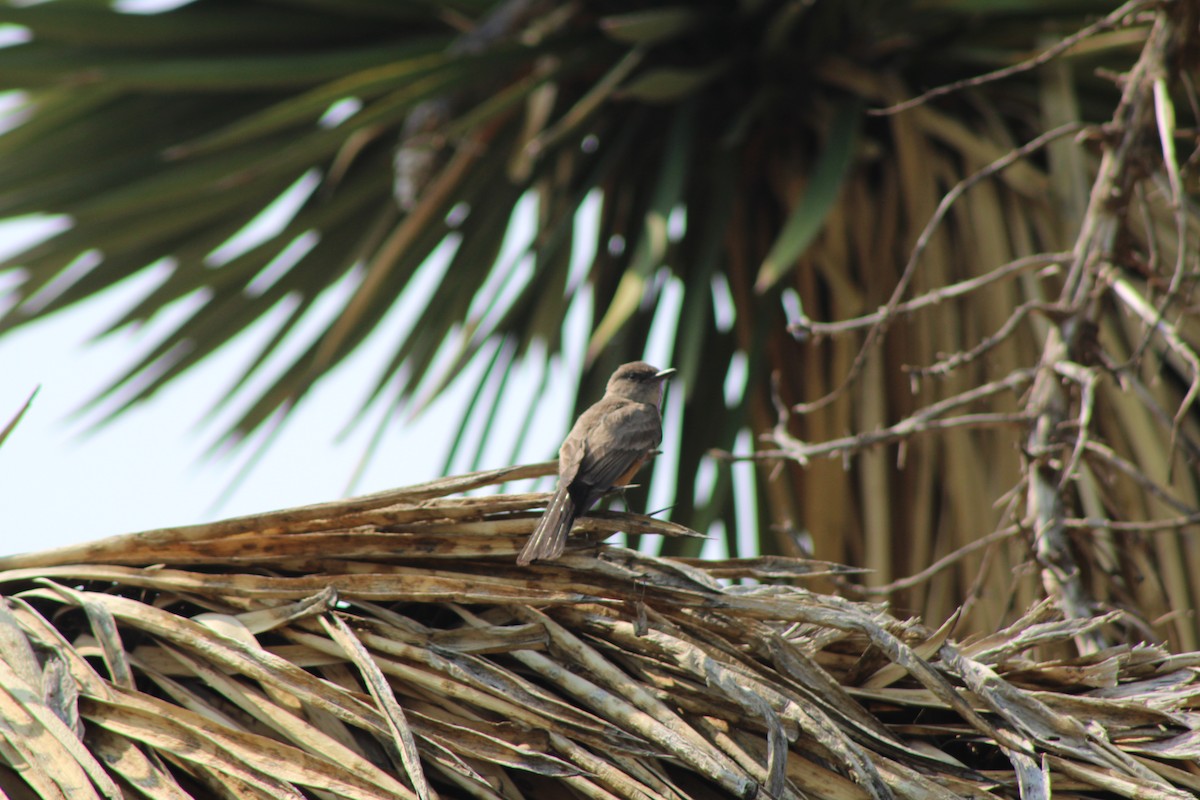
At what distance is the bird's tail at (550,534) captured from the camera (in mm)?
2354

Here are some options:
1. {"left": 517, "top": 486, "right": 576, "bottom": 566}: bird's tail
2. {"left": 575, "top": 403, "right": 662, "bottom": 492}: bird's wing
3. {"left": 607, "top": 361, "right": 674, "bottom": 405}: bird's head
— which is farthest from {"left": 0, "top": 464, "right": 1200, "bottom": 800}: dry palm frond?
{"left": 607, "top": 361, "right": 674, "bottom": 405}: bird's head

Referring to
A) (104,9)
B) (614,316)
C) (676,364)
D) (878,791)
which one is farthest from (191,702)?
(104,9)

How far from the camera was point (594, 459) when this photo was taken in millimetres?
3207

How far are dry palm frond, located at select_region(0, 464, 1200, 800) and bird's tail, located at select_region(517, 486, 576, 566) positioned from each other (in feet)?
0.12

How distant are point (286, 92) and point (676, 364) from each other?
84.1 inches

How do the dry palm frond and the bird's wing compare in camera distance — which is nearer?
the dry palm frond

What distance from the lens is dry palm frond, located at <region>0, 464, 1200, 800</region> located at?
2.04 m

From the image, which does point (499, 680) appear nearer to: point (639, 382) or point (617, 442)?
point (617, 442)

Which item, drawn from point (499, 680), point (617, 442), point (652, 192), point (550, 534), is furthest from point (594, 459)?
point (652, 192)

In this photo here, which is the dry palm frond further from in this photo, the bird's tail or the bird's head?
the bird's head

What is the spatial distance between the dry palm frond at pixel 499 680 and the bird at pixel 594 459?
49 millimetres

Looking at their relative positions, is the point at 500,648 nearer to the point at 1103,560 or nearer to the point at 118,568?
the point at 118,568

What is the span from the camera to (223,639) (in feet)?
7.13

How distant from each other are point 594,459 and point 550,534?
0.82 meters
